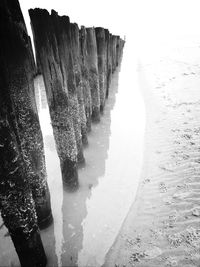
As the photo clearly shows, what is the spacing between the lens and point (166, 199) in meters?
3.28

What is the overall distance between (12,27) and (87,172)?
97.0 inches

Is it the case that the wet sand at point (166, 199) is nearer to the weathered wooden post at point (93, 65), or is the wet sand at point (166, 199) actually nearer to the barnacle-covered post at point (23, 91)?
the barnacle-covered post at point (23, 91)

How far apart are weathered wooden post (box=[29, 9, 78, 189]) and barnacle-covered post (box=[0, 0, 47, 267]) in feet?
1.58

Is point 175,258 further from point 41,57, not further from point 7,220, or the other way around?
point 41,57

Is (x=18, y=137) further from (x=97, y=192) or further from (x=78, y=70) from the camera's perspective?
(x=78, y=70)

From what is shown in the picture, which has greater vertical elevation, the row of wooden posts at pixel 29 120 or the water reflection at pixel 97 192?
the row of wooden posts at pixel 29 120

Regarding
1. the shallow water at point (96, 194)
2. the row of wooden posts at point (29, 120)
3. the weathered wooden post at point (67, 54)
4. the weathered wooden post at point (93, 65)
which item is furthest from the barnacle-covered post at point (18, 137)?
the weathered wooden post at point (93, 65)

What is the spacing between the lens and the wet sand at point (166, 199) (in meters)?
2.49

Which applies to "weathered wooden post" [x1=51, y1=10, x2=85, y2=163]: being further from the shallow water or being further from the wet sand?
the wet sand

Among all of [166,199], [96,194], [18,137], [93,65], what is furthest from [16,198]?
[93,65]

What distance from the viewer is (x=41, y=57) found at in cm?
259

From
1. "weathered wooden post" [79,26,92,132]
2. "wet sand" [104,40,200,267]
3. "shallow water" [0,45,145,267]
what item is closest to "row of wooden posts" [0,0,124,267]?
"shallow water" [0,45,145,267]

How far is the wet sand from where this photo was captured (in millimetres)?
2488

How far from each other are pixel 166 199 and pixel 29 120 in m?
2.17
